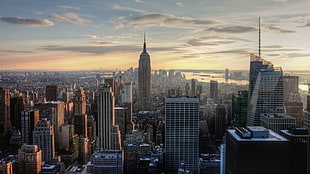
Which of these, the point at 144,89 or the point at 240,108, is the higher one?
the point at 144,89

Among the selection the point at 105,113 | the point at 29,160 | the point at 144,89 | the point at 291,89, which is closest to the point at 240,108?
the point at 291,89

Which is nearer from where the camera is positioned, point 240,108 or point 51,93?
point 240,108

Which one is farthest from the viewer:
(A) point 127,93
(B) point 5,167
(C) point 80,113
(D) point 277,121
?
(A) point 127,93

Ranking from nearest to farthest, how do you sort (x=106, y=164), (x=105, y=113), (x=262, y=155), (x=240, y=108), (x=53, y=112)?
(x=262, y=155) → (x=106, y=164) → (x=240, y=108) → (x=53, y=112) → (x=105, y=113)

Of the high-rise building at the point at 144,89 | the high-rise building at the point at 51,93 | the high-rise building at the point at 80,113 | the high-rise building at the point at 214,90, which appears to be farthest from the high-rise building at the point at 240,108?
the high-rise building at the point at 51,93

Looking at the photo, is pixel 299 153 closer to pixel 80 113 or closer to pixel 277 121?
pixel 277 121

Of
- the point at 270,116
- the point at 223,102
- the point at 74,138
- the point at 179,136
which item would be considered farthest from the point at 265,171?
the point at 74,138

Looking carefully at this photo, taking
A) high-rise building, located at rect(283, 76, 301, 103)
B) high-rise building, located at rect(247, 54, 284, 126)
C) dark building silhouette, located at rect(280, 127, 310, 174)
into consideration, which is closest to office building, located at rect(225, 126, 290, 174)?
dark building silhouette, located at rect(280, 127, 310, 174)

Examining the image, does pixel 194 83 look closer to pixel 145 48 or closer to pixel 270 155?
pixel 145 48
